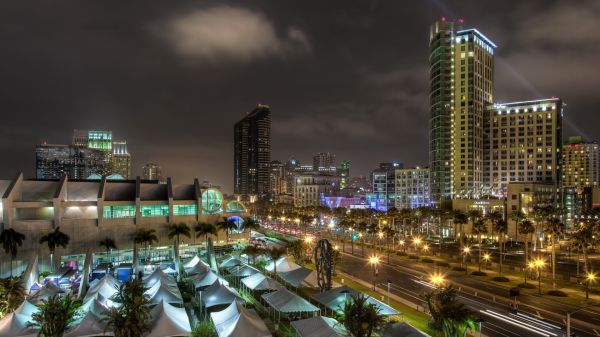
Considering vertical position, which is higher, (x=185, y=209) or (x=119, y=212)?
(x=119, y=212)

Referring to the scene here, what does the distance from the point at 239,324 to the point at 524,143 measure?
169170 millimetres

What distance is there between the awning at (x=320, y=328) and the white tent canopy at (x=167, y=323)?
34.9 feet

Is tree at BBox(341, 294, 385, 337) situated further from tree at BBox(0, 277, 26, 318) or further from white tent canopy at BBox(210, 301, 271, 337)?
tree at BBox(0, 277, 26, 318)

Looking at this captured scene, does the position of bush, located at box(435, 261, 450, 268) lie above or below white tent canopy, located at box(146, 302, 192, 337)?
below

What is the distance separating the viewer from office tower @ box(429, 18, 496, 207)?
17225 cm

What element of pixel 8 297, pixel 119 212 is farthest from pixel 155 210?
pixel 8 297

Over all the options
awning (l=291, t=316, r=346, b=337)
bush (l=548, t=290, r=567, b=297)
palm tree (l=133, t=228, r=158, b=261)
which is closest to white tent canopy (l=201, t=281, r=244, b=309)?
awning (l=291, t=316, r=346, b=337)

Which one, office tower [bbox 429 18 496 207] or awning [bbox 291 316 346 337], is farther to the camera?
office tower [bbox 429 18 496 207]

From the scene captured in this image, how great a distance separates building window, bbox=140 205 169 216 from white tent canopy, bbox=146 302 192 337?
165 feet

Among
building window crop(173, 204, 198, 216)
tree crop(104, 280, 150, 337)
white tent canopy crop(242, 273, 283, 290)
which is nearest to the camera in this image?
tree crop(104, 280, 150, 337)

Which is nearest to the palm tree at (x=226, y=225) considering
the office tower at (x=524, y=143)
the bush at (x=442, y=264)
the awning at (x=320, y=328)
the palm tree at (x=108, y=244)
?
the palm tree at (x=108, y=244)

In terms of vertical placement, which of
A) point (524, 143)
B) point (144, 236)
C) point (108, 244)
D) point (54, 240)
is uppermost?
point (524, 143)

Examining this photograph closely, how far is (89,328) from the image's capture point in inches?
1433

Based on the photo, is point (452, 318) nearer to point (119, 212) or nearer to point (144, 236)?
point (144, 236)
